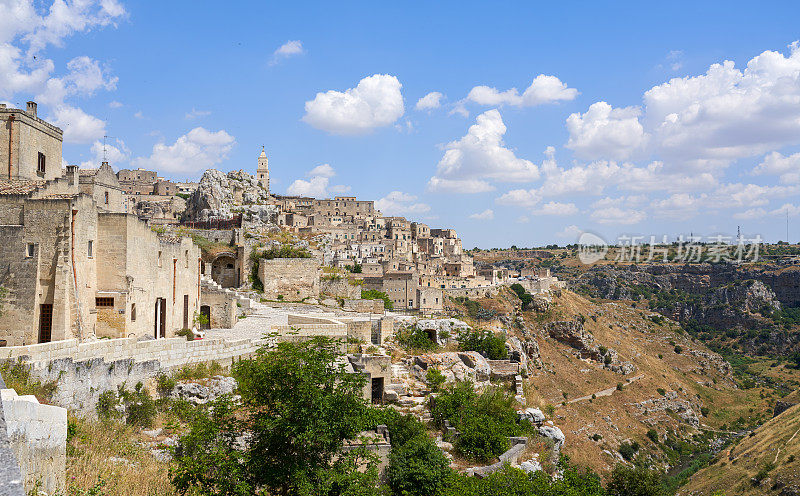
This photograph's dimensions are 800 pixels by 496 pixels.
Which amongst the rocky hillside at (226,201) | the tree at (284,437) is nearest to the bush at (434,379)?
the tree at (284,437)

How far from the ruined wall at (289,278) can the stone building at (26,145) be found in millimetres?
17126

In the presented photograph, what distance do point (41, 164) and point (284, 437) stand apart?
13.2 metres

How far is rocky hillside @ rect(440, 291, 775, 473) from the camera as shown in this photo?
183 ft

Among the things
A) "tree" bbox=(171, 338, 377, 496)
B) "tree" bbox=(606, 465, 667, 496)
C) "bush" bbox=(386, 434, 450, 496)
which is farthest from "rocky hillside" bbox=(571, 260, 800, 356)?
"tree" bbox=(171, 338, 377, 496)

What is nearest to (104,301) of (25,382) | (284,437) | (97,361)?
(97,361)

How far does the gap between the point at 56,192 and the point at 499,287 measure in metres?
78.2

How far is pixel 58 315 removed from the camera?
13.7m

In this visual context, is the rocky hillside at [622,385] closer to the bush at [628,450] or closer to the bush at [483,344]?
the bush at [628,450]

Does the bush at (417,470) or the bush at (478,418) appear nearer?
the bush at (417,470)

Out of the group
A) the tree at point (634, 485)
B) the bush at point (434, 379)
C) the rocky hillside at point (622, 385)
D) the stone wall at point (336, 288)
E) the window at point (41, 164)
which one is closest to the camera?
the window at point (41, 164)

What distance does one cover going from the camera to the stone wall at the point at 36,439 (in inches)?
265

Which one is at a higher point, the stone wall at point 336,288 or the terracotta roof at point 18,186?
the terracotta roof at point 18,186

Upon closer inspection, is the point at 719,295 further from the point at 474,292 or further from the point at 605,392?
the point at 605,392

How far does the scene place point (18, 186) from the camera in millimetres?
15156
